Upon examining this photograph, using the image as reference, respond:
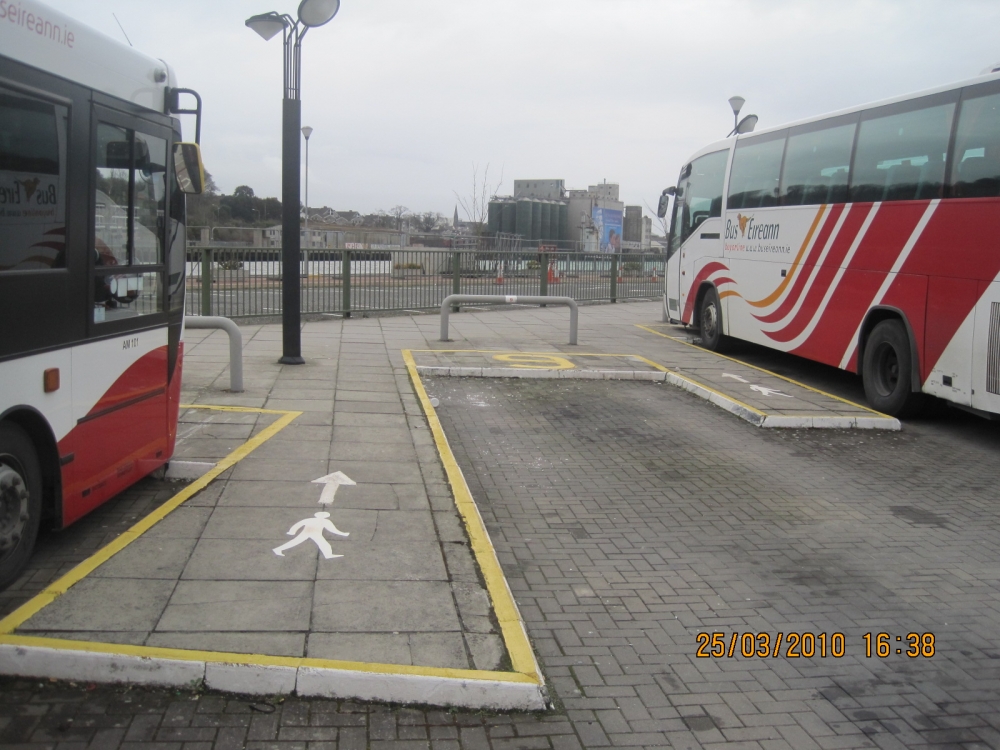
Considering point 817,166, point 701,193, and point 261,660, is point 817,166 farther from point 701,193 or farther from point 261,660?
point 261,660

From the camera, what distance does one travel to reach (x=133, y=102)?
582 centimetres

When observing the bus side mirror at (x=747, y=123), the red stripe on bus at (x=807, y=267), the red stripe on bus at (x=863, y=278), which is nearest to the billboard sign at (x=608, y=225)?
the bus side mirror at (x=747, y=123)

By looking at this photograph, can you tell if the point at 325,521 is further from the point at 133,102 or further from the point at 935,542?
the point at 935,542

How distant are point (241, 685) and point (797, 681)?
98.5 inches

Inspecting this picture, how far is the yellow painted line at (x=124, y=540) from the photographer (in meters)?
4.29

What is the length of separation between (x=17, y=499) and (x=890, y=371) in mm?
9360

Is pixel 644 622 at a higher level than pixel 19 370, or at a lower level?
lower

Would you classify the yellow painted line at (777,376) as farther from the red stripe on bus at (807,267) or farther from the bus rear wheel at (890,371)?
the red stripe on bus at (807,267)

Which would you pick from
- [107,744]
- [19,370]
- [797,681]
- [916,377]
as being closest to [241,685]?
[107,744]

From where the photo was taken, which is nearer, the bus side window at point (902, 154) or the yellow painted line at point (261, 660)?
the yellow painted line at point (261, 660)

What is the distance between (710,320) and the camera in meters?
15.8

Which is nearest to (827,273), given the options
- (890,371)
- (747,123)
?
(890,371)

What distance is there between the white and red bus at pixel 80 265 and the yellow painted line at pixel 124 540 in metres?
0.28

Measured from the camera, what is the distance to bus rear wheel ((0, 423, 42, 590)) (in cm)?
463
